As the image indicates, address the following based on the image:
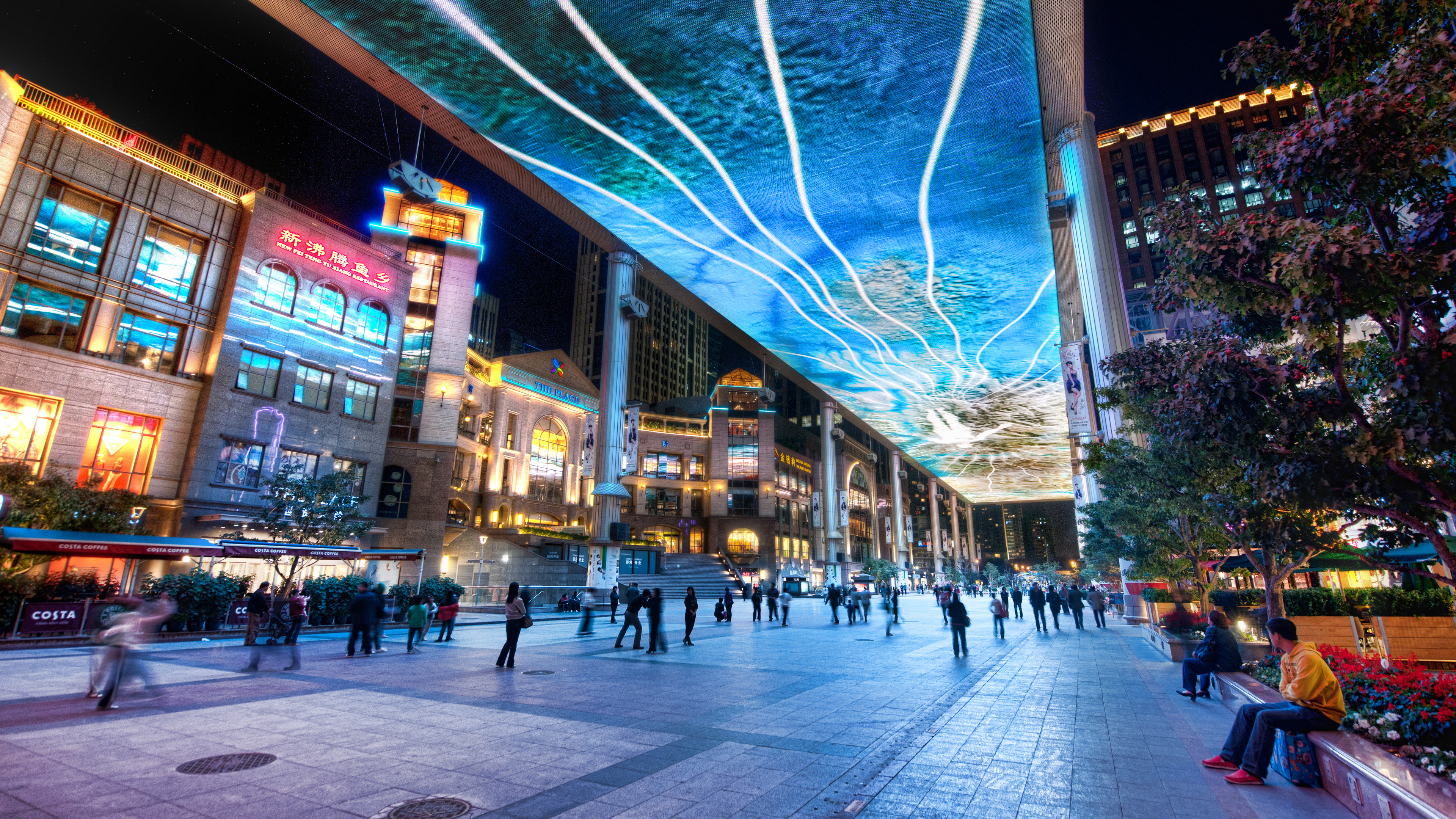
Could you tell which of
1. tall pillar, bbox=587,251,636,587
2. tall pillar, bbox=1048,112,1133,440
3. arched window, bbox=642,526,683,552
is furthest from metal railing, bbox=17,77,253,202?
arched window, bbox=642,526,683,552

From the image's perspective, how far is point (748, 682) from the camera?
34.2 ft

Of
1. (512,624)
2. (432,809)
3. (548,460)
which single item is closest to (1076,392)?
(512,624)

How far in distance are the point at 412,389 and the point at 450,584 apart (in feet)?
55.2

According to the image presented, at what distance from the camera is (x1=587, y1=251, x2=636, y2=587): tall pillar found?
152 ft

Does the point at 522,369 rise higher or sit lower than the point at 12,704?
higher

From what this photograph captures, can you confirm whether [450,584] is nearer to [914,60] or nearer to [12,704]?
[12,704]

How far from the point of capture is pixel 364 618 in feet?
44.6

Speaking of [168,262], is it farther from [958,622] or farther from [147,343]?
[958,622]

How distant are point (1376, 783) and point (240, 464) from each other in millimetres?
34765

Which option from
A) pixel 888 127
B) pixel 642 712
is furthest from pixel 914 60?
pixel 642 712

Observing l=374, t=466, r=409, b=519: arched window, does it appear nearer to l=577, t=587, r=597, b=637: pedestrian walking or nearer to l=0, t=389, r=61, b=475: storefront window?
l=0, t=389, r=61, b=475: storefront window

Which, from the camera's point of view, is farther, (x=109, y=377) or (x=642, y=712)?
(x=109, y=377)

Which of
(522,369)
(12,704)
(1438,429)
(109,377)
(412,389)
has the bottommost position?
(12,704)

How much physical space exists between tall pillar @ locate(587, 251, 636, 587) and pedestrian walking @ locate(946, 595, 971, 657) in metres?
34.2
